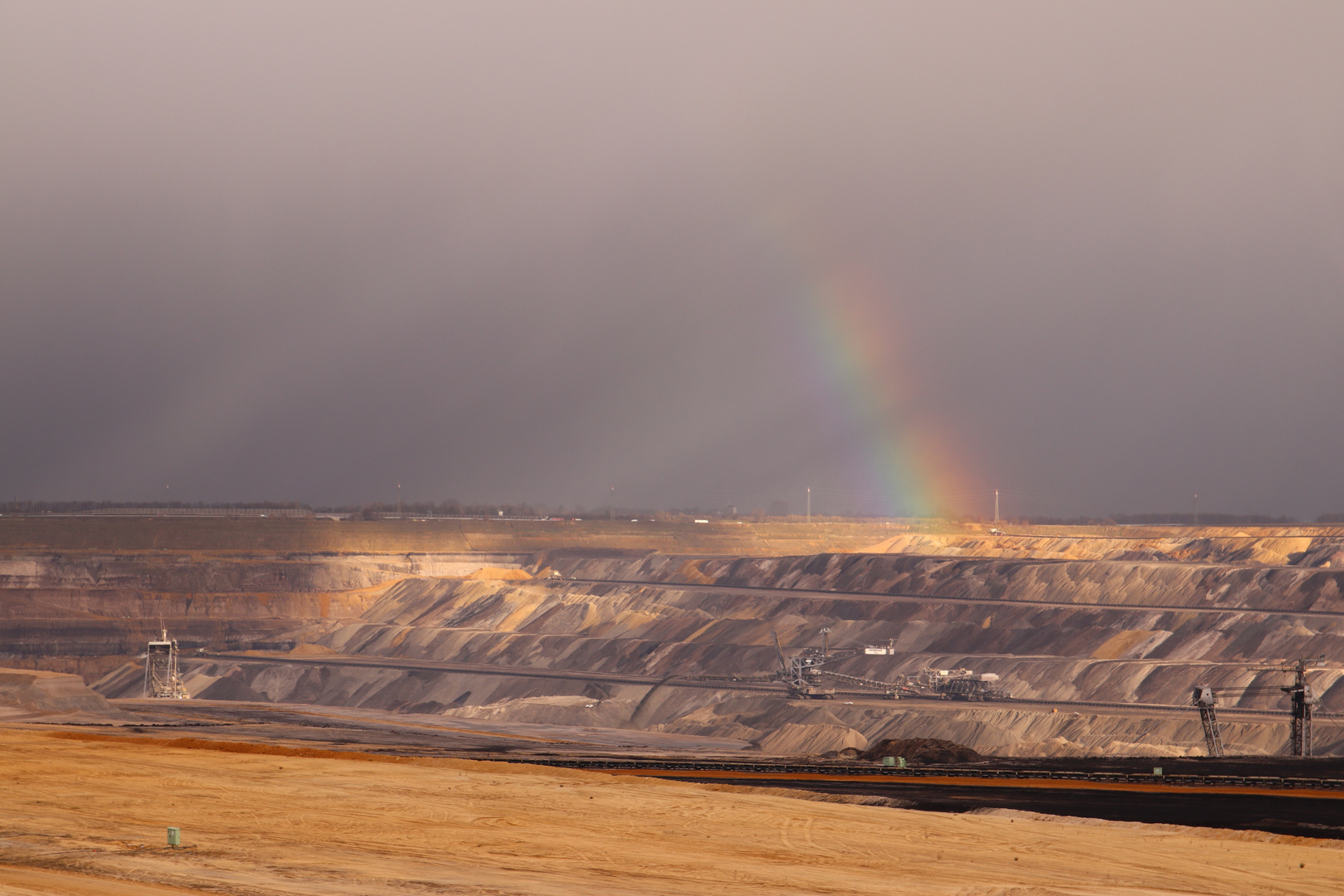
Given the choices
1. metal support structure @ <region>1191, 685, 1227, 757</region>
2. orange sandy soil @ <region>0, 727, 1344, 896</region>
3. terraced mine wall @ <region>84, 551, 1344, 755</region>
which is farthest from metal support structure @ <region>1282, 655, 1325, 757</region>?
orange sandy soil @ <region>0, 727, 1344, 896</region>

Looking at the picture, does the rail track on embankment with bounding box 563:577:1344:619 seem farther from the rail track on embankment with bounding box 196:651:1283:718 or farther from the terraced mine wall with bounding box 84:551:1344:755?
the rail track on embankment with bounding box 196:651:1283:718

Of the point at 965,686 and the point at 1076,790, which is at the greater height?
the point at 965,686

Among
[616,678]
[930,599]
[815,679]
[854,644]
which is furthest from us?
[930,599]

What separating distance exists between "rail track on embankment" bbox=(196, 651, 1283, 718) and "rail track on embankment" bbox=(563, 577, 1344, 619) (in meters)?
25.3

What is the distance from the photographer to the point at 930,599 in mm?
127250

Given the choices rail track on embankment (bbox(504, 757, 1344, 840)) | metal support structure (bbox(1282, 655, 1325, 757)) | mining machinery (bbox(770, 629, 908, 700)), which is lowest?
rail track on embankment (bbox(504, 757, 1344, 840))

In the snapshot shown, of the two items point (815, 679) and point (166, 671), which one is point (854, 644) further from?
point (166, 671)

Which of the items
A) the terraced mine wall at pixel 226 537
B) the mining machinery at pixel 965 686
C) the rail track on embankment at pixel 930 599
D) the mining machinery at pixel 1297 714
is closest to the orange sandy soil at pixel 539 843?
the mining machinery at pixel 1297 714

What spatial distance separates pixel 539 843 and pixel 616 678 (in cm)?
8278

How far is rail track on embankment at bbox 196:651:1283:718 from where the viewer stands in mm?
83562

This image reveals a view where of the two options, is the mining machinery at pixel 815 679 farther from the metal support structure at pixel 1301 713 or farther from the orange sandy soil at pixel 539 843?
the orange sandy soil at pixel 539 843

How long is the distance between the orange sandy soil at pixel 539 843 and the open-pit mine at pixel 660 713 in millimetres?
130

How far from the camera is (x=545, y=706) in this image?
312 feet

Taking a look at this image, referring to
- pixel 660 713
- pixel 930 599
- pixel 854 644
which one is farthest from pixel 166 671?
pixel 930 599
